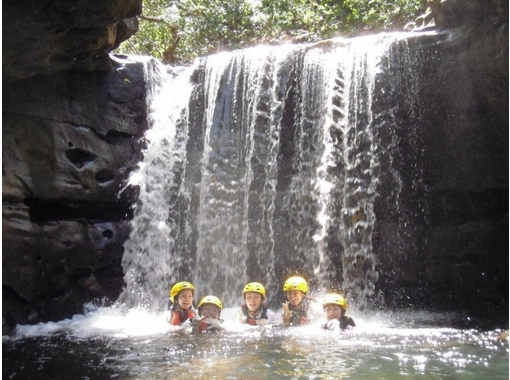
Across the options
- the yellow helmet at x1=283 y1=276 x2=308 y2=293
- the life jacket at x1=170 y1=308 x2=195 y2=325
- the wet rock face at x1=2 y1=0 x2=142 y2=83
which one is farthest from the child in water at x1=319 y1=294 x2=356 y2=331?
the wet rock face at x1=2 y1=0 x2=142 y2=83

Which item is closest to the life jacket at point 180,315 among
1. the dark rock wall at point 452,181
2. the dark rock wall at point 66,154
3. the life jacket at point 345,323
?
the life jacket at point 345,323

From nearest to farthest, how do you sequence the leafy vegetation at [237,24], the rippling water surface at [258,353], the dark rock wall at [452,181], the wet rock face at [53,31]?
the rippling water surface at [258,353] → the wet rock face at [53,31] → the dark rock wall at [452,181] → the leafy vegetation at [237,24]

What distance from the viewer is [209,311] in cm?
682

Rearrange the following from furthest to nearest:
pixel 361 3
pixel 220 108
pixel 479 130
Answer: pixel 361 3, pixel 220 108, pixel 479 130

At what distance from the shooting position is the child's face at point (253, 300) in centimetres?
716

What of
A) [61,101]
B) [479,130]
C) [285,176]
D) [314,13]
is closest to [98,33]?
[61,101]

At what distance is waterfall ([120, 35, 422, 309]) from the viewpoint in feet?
29.8

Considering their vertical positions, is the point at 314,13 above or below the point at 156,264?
above

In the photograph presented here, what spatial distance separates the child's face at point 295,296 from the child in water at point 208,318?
0.96 m

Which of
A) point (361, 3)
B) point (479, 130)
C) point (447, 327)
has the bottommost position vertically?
point (447, 327)

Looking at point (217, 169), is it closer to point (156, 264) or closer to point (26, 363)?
point (156, 264)

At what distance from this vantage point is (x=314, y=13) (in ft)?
53.0

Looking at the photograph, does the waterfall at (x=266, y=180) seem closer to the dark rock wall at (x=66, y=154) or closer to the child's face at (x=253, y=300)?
the dark rock wall at (x=66, y=154)

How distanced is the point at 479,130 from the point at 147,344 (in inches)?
248
